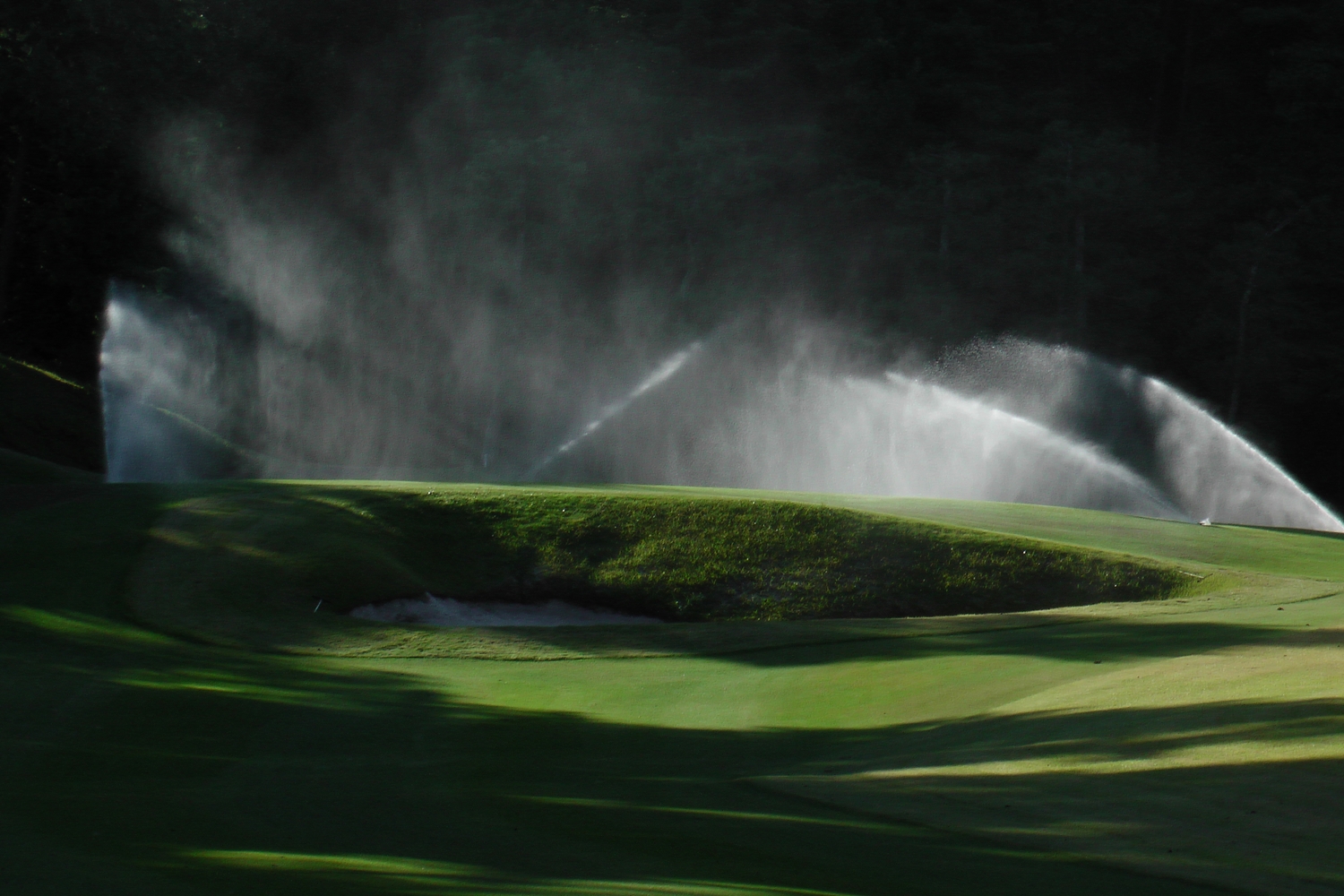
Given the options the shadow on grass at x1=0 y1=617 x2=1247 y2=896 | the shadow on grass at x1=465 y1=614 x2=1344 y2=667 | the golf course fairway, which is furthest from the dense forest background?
the shadow on grass at x1=0 y1=617 x2=1247 y2=896

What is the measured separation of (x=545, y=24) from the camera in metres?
48.4

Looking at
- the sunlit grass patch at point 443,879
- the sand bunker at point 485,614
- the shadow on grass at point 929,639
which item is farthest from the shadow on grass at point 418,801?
the sand bunker at point 485,614

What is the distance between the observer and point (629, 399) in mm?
45969

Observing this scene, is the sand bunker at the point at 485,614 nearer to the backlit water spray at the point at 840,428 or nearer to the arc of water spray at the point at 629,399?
the backlit water spray at the point at 840,428

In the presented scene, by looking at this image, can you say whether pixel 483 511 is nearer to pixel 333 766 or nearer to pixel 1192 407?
pixel 333 766

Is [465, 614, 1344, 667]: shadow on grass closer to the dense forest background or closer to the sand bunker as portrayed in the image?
the sand bunker

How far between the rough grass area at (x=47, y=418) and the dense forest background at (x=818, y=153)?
24.6ft

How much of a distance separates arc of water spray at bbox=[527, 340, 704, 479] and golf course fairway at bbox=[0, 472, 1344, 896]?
25.7 m

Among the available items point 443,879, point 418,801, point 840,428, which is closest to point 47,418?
point 840,428

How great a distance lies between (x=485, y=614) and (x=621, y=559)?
198 cm

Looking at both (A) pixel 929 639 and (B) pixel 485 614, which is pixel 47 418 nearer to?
(B) pixel 485 614

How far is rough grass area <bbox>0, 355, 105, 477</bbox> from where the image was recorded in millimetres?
30969

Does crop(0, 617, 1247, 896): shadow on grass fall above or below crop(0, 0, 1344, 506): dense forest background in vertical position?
below

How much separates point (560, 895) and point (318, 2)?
49710 mm
